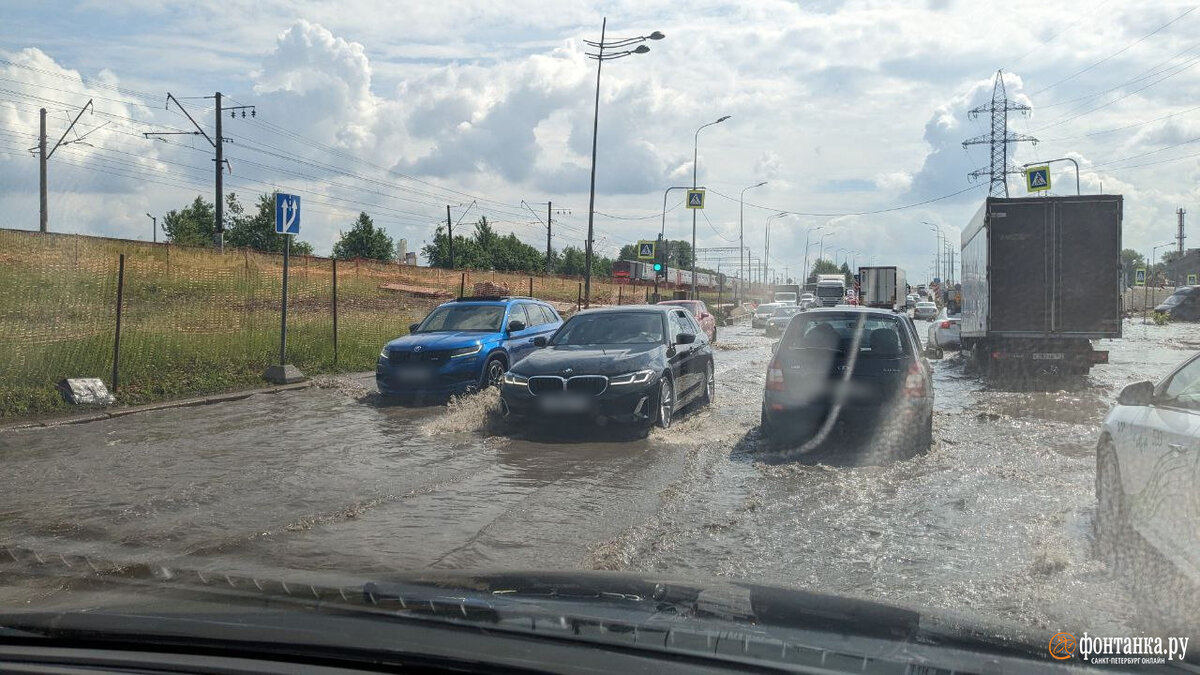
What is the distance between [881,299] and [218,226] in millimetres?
35392

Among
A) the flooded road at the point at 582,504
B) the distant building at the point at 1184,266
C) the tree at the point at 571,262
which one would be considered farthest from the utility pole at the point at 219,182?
the distant building at the point at 1184,266

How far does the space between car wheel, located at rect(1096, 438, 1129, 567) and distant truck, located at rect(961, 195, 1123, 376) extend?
1110 cm

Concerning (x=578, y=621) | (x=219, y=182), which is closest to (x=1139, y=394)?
(x=578, y=621)

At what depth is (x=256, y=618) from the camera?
105 inches

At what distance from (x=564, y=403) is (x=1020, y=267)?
1032 centimetres

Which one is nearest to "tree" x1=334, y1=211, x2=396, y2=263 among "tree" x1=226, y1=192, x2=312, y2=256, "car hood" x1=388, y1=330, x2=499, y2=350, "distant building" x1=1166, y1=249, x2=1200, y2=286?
"tree" x1=226, y1=192, x2=312, y2=256

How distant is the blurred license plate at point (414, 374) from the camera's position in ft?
44.3

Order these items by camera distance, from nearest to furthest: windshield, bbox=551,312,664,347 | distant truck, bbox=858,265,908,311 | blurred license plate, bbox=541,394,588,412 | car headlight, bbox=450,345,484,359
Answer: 1. blurred license plate, bbox=541,394,588,412
2. windshield, bbox=551,312,664,347
3. car headlight, bbox=450,345,484,359
4. distant truck, bbox=858,265,908,311

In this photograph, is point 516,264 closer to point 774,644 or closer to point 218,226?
point 218,226

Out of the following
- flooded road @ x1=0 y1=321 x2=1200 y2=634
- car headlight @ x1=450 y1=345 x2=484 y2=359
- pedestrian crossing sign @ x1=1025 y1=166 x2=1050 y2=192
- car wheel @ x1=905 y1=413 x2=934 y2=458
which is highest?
pedestrian crossing sign @ x1=1025 y1=166 x2=1050 y2=192

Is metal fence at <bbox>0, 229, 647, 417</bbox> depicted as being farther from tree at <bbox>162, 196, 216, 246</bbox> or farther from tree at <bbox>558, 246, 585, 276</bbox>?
tree at <bbox>558, 246, 585, 276</bbox>

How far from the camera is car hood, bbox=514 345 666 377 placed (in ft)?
33.8

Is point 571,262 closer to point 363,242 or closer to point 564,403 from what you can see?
point 363,242

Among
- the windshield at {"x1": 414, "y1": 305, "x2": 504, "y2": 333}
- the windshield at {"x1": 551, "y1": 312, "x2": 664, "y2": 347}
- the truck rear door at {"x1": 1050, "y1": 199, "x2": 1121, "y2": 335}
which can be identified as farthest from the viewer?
the truck rear door at {"x1": 1050, "y1": 199, "x2": 1121, "y2": 335}
